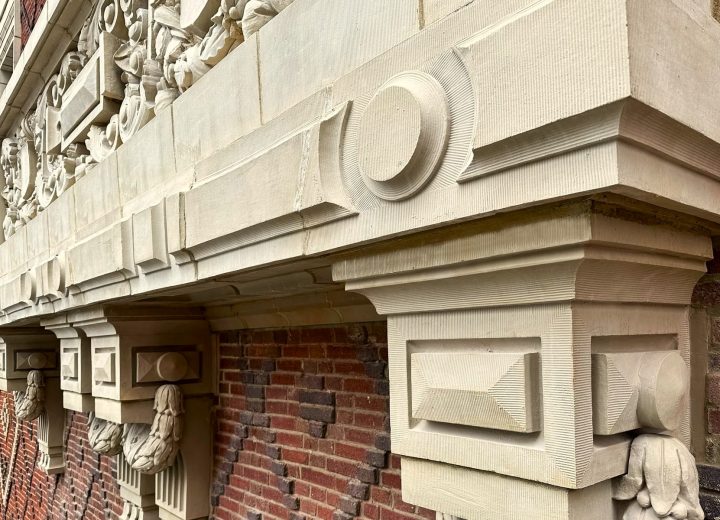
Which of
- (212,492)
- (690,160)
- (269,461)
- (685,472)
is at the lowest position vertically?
(212,492)

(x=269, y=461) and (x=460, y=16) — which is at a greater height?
(x=460, y=16)

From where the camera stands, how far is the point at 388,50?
40.3 inches

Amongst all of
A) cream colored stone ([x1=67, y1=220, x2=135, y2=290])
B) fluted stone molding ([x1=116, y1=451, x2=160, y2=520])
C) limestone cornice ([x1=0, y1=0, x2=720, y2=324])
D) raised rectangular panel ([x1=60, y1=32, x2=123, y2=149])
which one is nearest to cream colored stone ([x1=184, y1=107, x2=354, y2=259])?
limestone cornice ([x1=0, y1=0, x2=720, y2=324])

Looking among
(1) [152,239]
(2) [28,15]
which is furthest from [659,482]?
(2) [28,15]

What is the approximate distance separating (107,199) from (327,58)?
1.43 meters

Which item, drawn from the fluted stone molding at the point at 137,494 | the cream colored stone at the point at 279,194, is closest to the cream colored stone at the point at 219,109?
the cream colored stone at the point at 279,194

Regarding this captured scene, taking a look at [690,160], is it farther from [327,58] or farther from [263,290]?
[263,290]

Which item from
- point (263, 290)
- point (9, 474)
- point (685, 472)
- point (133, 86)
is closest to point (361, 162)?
point (685, 472)

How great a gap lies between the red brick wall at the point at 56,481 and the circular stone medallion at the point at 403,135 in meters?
3.37

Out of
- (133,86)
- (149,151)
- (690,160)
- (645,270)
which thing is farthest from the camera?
(133,86)

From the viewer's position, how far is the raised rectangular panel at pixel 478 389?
0.90m

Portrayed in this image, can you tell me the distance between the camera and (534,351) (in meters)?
0.90

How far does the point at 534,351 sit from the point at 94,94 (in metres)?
2.32

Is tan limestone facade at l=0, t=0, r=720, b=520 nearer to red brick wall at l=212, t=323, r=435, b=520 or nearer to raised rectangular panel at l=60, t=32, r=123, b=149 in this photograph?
red brick wall at l=212, t=323, r=435, b=520
